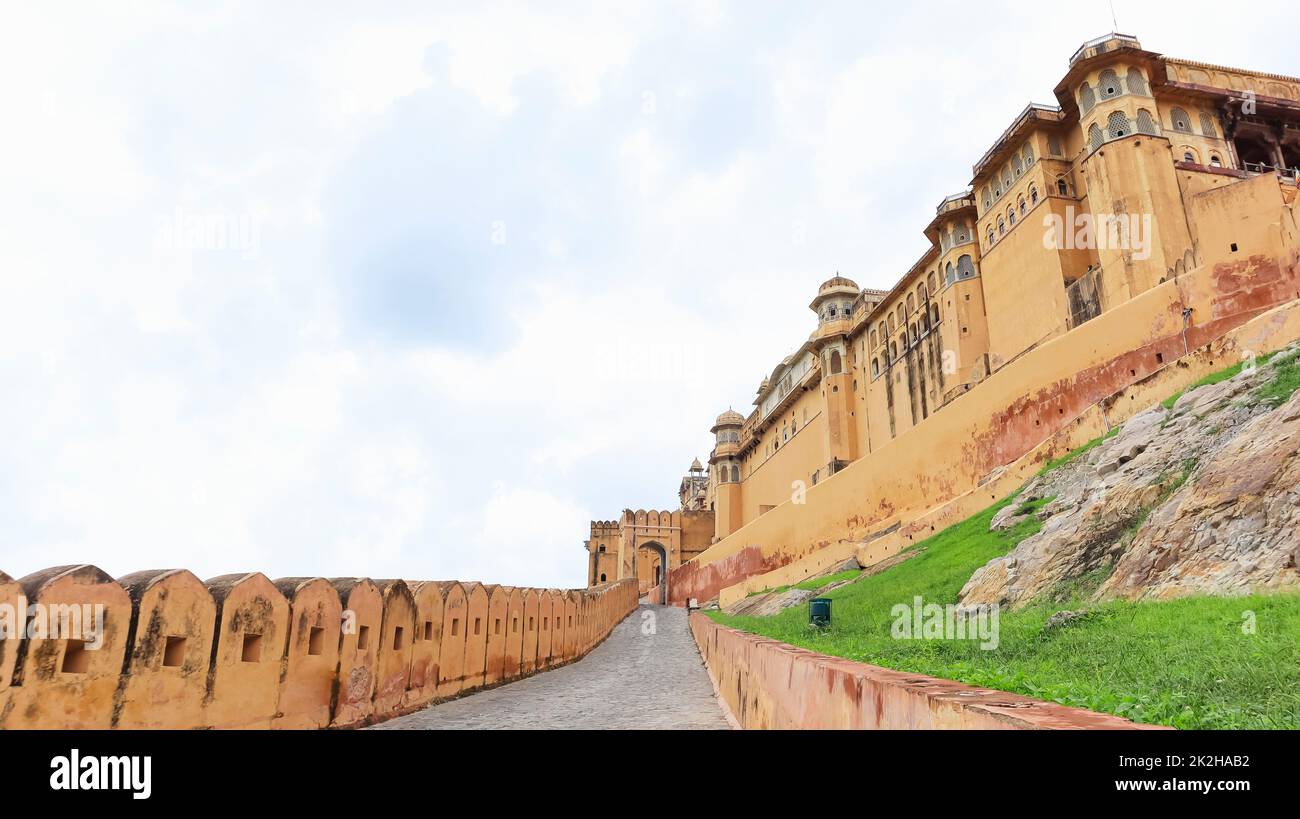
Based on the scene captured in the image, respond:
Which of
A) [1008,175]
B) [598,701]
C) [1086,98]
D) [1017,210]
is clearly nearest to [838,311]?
[1008,175]

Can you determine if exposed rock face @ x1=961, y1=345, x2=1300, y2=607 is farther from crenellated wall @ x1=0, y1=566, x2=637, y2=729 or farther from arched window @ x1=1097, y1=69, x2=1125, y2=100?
arched window @ x1=1097, y1=69, x2=1125, y2=100

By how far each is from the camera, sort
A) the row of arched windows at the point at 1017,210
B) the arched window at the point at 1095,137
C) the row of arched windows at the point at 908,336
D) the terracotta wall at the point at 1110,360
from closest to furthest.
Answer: the terracotta wall at the point at 1110,360
the arched window at the point at 1095,137
the row of arched windows at the point at 1017,210
the row of arched windows at the point at 908,336

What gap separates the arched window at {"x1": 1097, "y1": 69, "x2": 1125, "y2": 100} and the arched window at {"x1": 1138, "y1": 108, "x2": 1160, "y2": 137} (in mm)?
955

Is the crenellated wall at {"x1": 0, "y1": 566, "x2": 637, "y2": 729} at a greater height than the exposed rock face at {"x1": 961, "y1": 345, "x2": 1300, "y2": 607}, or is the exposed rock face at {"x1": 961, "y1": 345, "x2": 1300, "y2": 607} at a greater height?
the exposed rock face at {"x1": 961, "y1": 345, "x2": 1300, "y2": 607}

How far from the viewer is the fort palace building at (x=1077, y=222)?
63.1 ft

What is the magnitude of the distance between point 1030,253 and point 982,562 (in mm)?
16158

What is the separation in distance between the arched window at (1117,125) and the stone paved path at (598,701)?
20082 mm

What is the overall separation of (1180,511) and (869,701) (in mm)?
7228

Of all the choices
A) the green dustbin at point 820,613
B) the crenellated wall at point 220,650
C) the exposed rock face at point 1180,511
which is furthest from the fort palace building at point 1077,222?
the crenellated wall at point 220,650

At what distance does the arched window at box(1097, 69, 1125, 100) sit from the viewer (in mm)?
21344

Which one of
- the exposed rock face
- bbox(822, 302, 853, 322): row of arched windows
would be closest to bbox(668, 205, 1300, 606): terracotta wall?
the exposed rock face

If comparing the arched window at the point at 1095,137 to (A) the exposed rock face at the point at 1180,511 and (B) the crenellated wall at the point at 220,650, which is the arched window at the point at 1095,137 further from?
(B) the crenellated wall at the point at 220,650
